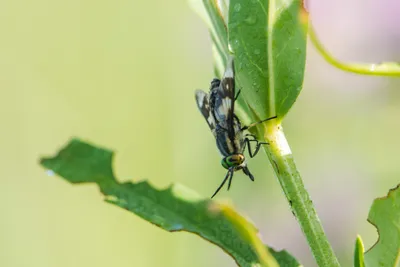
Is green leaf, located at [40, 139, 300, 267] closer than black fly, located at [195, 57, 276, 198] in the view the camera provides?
Yes

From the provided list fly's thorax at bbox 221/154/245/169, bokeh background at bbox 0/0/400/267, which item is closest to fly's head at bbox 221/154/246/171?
fly's thorax at bbox 221/154/245/169

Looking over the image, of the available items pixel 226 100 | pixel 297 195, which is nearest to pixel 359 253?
pixel 297 195

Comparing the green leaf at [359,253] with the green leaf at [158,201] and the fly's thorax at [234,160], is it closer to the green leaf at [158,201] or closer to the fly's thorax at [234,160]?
the green leaf at [158,201]

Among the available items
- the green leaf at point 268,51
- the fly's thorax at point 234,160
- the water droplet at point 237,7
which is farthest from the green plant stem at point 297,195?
the fly's thorax at point 234,160

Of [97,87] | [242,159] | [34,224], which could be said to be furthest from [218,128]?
[97,87]

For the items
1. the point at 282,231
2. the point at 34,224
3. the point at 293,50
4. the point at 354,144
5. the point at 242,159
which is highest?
the point at 293,50

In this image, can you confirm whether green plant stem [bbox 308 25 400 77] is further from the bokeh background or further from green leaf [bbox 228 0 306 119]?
the bokeh background

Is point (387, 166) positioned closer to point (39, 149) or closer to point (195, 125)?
point (195, 125)
